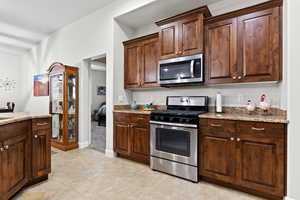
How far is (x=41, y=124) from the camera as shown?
232 centimetres

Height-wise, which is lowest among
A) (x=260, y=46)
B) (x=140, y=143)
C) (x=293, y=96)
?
(x=140, y=143)

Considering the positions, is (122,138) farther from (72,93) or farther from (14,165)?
(72,93)

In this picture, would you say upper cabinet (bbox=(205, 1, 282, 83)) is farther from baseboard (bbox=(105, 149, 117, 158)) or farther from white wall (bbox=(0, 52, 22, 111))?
white wall (bbox=(0, 52, 22, 111))

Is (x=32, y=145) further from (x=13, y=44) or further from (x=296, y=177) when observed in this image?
(x=13, y=44)

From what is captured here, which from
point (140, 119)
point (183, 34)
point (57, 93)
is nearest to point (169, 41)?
point (183, 34)

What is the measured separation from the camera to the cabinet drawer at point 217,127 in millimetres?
2123

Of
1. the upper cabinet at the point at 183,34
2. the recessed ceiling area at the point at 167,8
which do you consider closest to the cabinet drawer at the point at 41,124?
the upper cabinet at the point at 183,34

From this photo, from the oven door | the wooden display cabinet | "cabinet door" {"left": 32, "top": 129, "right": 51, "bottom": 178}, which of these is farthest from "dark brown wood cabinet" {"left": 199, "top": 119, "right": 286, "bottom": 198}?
the wooden display cabinet

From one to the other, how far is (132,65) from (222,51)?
1881mm

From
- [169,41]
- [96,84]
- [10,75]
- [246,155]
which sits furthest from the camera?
[96,84]

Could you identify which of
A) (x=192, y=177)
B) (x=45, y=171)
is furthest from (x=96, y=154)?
(x=192, y=177)

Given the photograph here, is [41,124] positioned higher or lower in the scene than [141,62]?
lower

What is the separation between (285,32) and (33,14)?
203 inches

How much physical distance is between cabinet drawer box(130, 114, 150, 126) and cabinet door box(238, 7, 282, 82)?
166 cm
